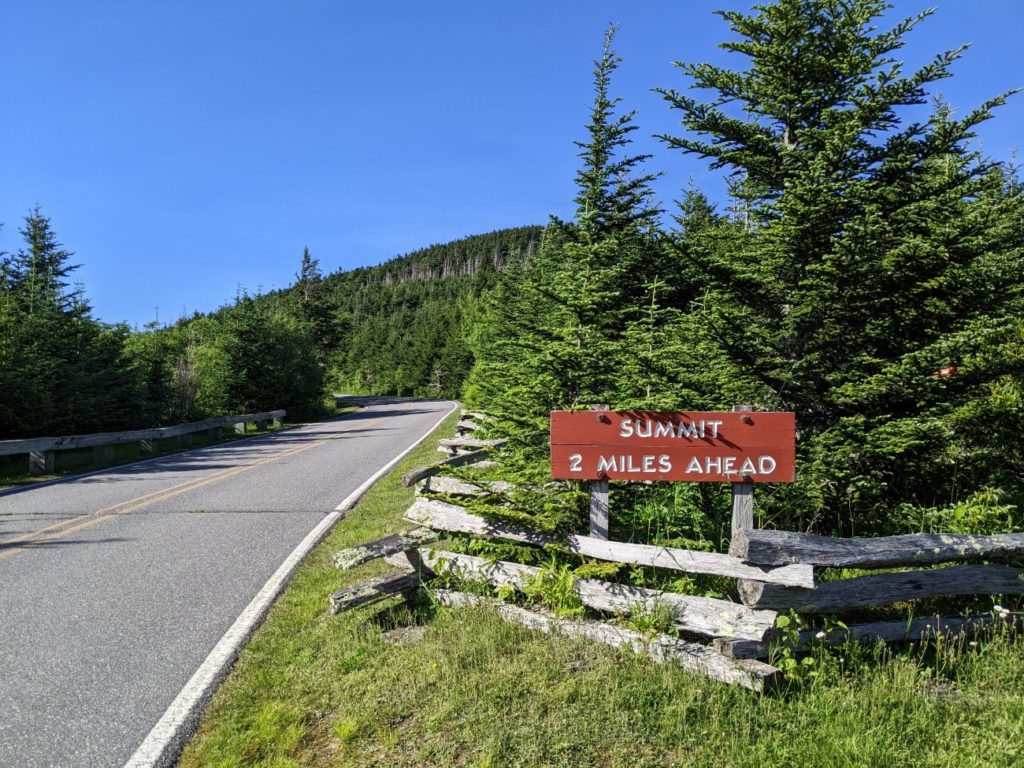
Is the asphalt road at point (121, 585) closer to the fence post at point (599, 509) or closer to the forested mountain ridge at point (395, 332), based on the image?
the fence post at point (599, 509)

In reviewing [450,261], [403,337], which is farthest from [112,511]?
[450,261]

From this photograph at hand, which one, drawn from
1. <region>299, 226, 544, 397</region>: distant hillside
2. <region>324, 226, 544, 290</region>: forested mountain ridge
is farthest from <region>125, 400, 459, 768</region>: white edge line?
<region>324, 226, 544, 290</region>: forested mountain ridge

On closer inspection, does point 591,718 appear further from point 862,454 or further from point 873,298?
point 873,298

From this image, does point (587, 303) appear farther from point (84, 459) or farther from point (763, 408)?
point (84, 459)

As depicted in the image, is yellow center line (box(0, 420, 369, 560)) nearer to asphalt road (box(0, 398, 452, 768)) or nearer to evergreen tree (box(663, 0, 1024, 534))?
asphalt road (box(0, 398, 452, 768))

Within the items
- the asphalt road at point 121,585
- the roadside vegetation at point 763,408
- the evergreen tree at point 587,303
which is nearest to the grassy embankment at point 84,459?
the asphalt road at point 121,585

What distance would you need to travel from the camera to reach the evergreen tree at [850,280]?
560cm

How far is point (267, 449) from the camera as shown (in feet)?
56.8

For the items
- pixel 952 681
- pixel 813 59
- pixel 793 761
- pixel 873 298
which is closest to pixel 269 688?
pixel 793 761

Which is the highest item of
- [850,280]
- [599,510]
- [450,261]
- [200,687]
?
[450,261]

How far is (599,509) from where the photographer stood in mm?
4867

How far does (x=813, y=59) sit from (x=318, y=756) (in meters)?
7.37

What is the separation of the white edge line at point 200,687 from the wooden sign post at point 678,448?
278 centimetres

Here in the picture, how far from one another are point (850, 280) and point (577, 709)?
15.2ft
